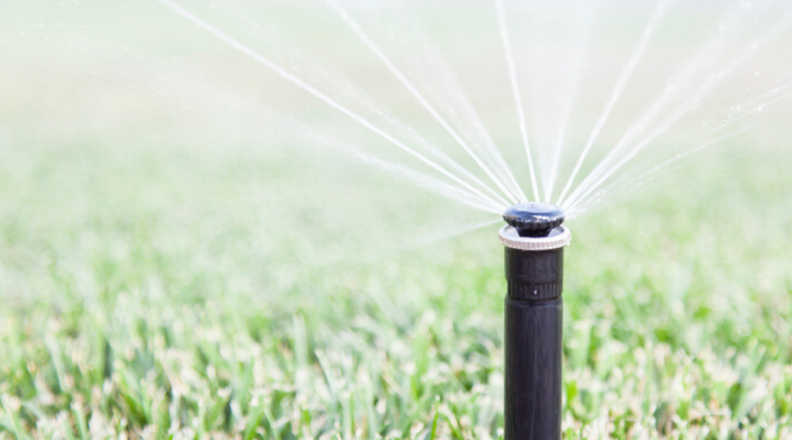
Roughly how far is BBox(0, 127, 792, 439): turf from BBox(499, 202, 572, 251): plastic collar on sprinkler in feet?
2.64

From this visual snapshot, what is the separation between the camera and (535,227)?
1.34 meters

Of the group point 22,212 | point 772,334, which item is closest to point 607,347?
point 772,334

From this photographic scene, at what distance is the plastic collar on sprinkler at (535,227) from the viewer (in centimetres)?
134

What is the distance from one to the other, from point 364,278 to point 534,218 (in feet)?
6.62

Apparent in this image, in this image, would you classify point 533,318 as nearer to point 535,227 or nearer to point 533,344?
point 533,344

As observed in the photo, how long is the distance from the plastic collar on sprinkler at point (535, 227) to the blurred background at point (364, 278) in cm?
25

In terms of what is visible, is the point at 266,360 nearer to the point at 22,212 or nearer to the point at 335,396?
the point at 335,396

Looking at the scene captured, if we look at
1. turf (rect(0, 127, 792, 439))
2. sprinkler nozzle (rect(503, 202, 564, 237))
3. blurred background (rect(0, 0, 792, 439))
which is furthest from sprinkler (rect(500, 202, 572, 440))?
turf (rect(0, 127, 792, 439))

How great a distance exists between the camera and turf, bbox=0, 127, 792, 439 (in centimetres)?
213

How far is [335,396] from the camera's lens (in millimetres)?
2197

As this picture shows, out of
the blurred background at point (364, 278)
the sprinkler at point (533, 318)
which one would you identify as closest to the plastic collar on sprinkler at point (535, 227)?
the sprinkler at point (533, 318)

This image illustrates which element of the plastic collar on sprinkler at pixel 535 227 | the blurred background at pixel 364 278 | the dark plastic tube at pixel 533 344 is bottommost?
the blurred background at pixel 364 278

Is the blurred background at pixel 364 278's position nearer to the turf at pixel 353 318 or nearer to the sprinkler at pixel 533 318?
the turf at pixel 353 318

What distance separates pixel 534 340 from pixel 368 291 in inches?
63.4
